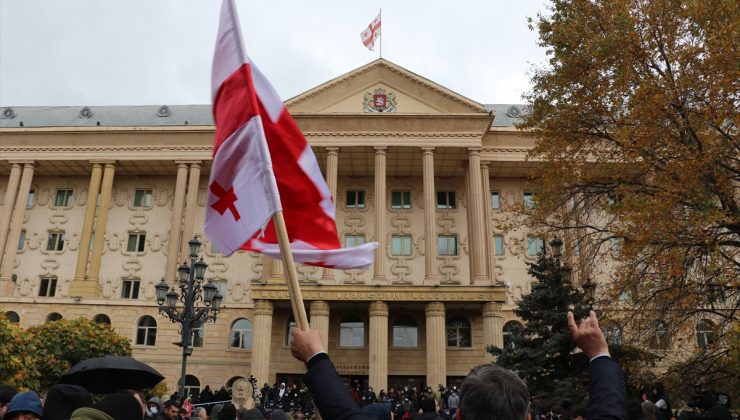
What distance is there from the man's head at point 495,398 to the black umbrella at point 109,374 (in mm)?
6785

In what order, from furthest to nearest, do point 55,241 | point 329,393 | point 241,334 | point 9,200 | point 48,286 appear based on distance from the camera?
1. point 55,241
2. point 48,286
3. point 9,200
4. point 241,334
5. point 329,393

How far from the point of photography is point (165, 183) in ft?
148

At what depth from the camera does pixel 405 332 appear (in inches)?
1533

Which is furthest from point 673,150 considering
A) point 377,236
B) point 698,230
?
point 377,236

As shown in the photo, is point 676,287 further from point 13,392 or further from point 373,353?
point 373,353

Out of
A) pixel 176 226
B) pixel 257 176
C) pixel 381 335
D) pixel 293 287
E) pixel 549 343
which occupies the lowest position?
pixel 293 287

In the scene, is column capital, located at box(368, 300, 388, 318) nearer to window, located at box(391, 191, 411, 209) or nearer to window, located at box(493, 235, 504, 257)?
window, located at box(391, 191, 411, 209)

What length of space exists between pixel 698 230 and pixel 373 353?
23.6 metres

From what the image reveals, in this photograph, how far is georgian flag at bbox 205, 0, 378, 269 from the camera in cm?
446

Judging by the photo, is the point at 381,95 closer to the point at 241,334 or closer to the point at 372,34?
the point at 372,34

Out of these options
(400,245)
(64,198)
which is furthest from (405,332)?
(64,198)

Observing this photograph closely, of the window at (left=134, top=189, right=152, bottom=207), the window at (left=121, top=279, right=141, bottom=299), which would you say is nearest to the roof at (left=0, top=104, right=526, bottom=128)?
the window at (left=134, top=189, right=152, bottom=207)

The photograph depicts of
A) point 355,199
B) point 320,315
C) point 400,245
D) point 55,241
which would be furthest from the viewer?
point 55,241

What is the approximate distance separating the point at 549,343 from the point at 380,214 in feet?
69.8
